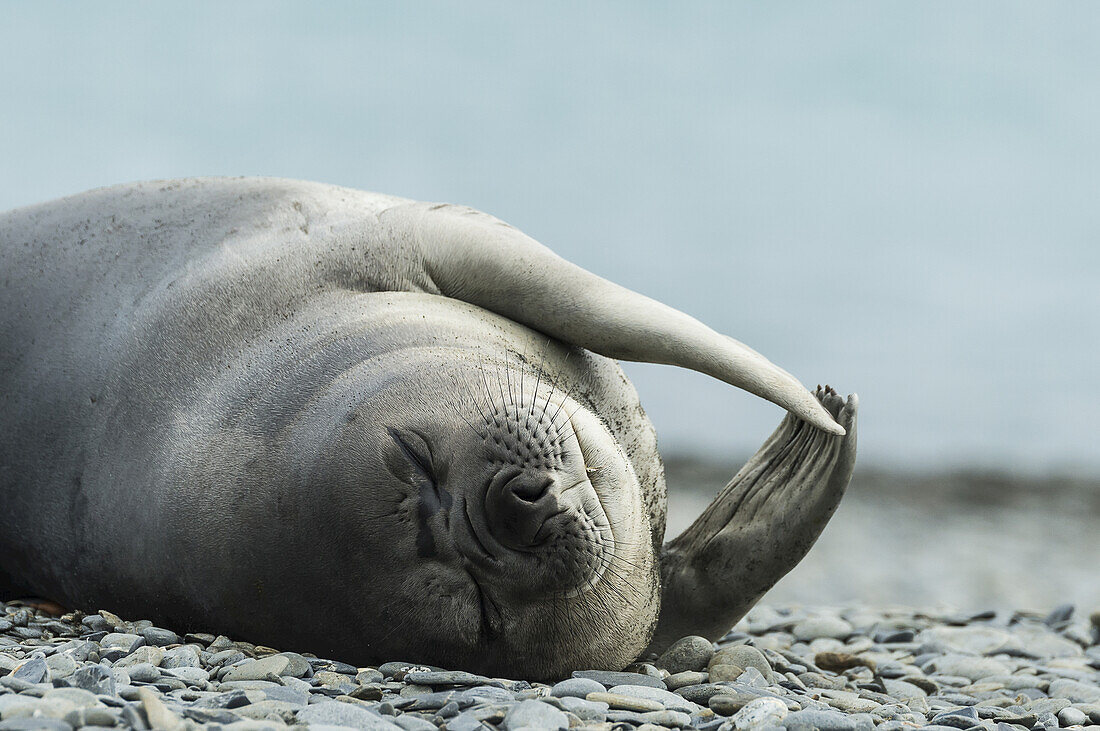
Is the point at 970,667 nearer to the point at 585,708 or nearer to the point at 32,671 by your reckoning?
the point at 585,708

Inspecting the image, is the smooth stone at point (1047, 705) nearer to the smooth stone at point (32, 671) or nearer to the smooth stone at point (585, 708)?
the smooth stone at point (585, 708)

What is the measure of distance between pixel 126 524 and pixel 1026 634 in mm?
4090

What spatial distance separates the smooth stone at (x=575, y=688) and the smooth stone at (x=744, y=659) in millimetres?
779

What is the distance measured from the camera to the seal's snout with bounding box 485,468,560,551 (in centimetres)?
290

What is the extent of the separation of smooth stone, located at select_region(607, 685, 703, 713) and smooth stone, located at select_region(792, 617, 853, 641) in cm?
233

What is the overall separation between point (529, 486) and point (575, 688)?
51 centimetres

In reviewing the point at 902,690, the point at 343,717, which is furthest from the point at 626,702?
the point at 902,690

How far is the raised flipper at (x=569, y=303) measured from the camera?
3.82 meters

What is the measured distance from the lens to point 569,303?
4.03m

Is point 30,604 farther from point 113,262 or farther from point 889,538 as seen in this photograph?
point 889,538

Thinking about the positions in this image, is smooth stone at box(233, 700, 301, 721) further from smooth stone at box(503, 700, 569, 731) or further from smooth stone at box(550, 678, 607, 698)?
smooth stone at box(550, 678, 607, 698)

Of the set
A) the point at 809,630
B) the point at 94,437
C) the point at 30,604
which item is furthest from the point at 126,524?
the point at 809,630

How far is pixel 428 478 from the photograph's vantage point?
3.04m

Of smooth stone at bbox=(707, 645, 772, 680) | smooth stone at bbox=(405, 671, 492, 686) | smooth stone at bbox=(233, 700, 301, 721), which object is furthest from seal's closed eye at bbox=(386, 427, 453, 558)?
smooth stone at bbox=(707, 645, 772, 680)
